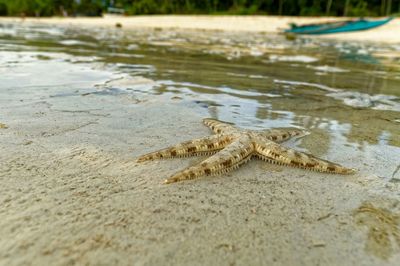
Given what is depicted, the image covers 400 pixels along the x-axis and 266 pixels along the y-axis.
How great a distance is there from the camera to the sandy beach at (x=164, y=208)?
2281 mm

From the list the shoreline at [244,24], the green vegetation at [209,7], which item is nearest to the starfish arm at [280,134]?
the shoreline at [244,24]

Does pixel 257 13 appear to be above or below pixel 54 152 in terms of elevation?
above

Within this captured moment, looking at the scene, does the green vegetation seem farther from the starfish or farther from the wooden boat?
the starfish

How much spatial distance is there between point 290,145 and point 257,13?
1838 inches

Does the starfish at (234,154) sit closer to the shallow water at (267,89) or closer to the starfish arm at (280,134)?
the starfish arm at (280,134)

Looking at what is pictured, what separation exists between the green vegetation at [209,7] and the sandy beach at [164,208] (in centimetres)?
4637

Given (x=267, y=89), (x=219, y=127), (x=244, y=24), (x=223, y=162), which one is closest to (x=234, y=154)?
(x=223, y=162)

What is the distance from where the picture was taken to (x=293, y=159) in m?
3.54

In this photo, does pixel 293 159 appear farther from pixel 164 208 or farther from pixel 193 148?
pixel 164 208

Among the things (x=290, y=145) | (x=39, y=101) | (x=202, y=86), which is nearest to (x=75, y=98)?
(x=39, y=101)

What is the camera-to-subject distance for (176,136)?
4.41 m

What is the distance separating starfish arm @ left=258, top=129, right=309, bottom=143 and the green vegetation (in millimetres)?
45375

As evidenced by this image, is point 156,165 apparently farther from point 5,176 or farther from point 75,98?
point 75,98

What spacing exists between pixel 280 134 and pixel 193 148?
1.21 meters
